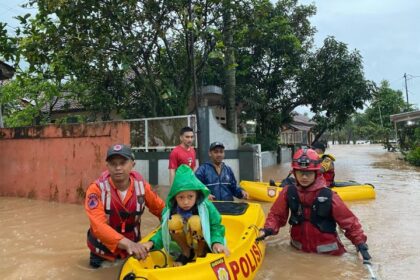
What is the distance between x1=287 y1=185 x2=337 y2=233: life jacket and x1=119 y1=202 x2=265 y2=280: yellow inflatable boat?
49 cm

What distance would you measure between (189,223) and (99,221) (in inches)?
34.6

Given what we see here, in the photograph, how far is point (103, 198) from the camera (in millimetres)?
3916

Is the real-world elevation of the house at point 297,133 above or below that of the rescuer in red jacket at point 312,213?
above

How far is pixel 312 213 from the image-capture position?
4.27 metres

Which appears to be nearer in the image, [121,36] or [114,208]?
[114,208]

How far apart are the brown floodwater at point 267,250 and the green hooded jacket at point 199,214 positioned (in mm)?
984

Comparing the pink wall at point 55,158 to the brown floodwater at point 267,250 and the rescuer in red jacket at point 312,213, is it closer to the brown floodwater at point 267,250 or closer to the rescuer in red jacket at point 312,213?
the brown floodwater at point 267,250

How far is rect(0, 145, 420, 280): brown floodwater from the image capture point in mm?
4348

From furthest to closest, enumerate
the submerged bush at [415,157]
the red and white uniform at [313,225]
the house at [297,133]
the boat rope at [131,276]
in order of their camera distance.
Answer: the house at [297,133] → the submerged bush at [415,157] → the red and white uniform at [313,225] → the boat rope at [131,276]

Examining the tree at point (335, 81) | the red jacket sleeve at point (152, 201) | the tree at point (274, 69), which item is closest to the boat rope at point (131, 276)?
the red jacket sleeve at point (152, 201)

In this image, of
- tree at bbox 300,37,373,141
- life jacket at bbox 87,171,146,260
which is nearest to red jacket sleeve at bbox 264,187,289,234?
life jacket at bbox 87,171,146,260

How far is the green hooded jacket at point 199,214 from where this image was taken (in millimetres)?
3418

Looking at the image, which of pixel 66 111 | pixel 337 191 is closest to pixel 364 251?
pixel 337 191

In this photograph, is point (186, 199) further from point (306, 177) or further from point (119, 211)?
point (306, 177)
